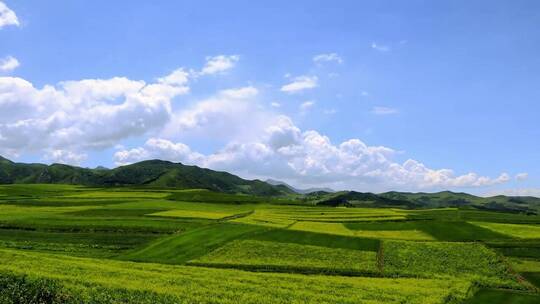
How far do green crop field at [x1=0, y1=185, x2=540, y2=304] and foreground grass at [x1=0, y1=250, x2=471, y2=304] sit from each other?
0.11 m

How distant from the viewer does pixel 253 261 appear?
6309 cm

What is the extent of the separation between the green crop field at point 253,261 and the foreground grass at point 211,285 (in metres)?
0.11

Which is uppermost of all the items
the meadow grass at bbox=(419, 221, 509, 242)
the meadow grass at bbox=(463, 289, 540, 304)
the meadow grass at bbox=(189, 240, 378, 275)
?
the meadow grass at bbox=(419, 221, 509, 242)

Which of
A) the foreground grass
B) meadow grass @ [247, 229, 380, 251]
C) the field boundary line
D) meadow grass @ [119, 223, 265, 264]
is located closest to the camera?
the foreground grass

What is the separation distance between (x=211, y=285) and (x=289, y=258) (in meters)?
23.8

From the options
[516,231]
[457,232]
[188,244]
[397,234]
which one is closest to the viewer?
[188,244]

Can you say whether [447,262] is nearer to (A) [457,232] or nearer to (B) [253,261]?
(B) [253,261]

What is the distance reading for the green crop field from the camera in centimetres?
3903

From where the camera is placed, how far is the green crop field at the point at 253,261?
1537 inches

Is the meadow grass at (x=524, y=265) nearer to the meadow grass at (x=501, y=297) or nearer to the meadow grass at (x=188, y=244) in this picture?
the meadow grass at (x=501, y=297)

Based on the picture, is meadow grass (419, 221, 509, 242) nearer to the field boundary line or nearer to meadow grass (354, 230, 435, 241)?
meadow grass (354, 230, 435, 241)

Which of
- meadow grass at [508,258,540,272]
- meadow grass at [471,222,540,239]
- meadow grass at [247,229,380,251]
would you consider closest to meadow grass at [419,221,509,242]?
meadow grass at [471,222,540,239]

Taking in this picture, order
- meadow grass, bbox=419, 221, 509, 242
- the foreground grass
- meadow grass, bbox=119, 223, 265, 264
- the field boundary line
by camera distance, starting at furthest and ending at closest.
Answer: meadow grass, bbox=419, 221, 509, 242 < meadow grass, bbox=119, 223, 265, 264 < the field boundary line < the foreground grass

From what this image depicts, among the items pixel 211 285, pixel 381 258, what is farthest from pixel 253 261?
pixel 211 285
